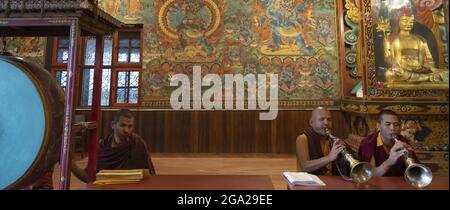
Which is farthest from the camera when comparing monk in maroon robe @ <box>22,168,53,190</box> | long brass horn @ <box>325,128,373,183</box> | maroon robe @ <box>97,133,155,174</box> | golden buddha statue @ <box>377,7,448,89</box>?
golden buddha statue @ <box>377,7,448,89</box>

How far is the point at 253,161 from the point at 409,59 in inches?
129

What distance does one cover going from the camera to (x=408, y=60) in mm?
4445

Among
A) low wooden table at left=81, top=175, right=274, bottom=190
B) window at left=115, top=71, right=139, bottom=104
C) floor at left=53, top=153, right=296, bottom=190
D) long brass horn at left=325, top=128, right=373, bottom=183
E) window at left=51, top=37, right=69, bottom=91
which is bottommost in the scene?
floor at left=53, top=153, right=296, bottom=190

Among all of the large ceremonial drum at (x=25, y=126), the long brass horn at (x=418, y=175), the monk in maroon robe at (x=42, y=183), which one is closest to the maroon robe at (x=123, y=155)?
the monk in maroon robe at (x=42, y=183)

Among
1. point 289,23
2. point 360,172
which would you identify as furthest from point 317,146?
point 289,23

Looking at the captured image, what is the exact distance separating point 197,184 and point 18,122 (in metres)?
1.15

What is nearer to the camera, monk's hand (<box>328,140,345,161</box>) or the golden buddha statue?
monk's hand (<box>328,140,345,161</box>)

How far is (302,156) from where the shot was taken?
2230 mm

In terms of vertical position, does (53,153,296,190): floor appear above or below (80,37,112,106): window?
below

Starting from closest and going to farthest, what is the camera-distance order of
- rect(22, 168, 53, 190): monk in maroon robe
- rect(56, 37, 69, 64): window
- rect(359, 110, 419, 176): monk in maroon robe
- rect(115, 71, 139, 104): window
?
rect(22, 168, 53, 190): monk in maroon robe < rect(359, 110, 419, 176): monk in maroon robe < rect(115, 71, 139, 104): window < rect(56, 37, 69, 64): window

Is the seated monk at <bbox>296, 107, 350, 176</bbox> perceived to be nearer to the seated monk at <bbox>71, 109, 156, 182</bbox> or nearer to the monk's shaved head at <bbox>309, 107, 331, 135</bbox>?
the monk's shaved head at <bbox>309, 107, 331, 135</bbox>

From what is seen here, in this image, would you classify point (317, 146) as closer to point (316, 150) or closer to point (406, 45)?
point (316, 150)

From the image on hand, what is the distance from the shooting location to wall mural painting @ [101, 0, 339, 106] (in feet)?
18.4

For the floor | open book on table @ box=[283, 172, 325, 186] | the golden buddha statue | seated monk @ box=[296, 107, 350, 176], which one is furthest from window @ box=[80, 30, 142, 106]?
the golden buddha statue
